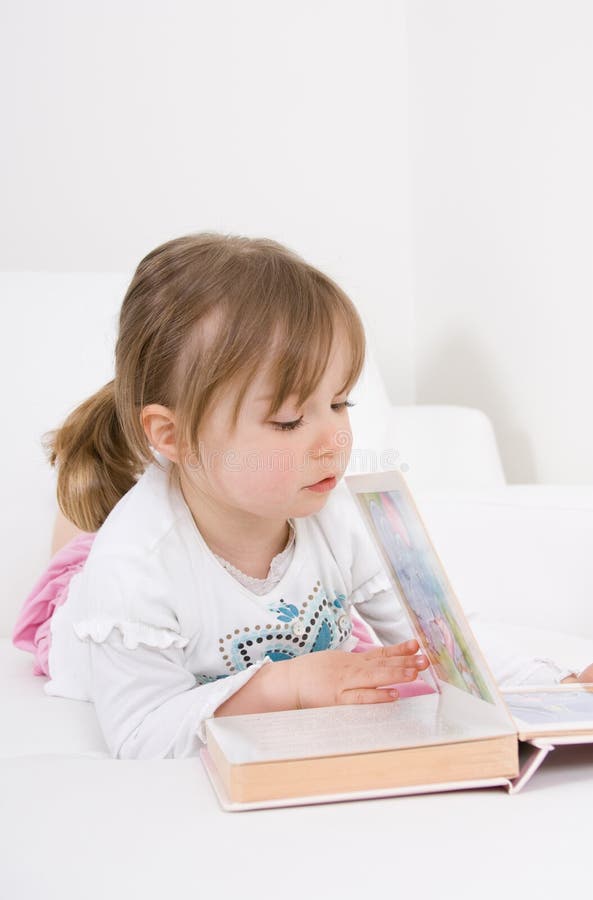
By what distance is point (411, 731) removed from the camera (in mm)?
647

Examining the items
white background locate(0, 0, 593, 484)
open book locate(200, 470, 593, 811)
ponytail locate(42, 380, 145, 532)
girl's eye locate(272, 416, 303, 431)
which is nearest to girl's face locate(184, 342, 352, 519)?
girl's eye locate(272, 416, 303, 431)

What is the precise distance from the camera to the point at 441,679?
766 mm

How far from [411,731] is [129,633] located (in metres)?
0.29

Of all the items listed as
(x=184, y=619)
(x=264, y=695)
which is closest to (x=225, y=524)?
(x=184, y=619)

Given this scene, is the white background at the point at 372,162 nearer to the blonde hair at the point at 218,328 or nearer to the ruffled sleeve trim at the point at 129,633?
the blonde hair at the point at 218,328

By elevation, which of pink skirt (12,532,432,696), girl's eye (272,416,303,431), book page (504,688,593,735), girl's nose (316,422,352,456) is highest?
girl's eye (272,416,303,431)

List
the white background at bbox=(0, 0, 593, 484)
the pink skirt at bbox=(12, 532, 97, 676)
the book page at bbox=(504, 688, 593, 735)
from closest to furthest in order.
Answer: the book page at bbox=(504, 688, 593, 735)
the pink skirt at bbox=(12, 532, 97, 676)
the white background at bbox=(0, 0, 593, 484)

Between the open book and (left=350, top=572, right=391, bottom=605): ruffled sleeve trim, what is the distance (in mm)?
275

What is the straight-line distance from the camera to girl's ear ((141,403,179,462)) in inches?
36.4

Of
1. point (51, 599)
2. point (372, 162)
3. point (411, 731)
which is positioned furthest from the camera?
point (372, 162)

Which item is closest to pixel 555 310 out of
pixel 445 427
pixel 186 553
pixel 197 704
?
pixel 445 427

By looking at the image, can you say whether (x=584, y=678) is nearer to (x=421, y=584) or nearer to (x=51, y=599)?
(x=421, y=584)

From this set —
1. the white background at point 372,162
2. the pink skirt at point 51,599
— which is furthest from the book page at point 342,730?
the white background at point 372,162

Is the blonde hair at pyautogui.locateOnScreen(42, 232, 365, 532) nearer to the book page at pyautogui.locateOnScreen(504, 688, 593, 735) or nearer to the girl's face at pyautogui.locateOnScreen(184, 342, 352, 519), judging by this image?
the girl's face at pyautogui.locateOnScreen(184, 342, 352, 519)
